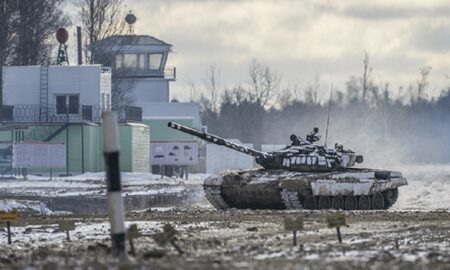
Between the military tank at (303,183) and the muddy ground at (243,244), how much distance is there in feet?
19.3

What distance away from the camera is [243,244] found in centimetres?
2011

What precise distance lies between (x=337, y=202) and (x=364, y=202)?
1238 millimetres

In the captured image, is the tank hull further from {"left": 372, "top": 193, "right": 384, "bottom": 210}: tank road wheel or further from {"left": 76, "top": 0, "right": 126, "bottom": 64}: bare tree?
{"left": 76, "top": 0, "right": 126, "bottom": 64}: bare tree

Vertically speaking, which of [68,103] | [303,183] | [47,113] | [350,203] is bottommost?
[350,203]

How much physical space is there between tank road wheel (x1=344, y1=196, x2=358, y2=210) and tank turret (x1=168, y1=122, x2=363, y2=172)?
1.48 m

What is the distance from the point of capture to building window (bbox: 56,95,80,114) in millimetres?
69125

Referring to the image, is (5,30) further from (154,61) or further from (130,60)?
(154,61)

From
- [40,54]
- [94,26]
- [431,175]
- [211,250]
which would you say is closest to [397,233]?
[211,250]

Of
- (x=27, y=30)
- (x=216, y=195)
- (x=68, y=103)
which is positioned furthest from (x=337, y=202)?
(x=27, y=30)

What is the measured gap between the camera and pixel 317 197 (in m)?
39.2

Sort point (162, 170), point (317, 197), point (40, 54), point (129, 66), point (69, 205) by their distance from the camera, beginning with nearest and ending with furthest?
1. point (317, 197)
2. point (69, 205)
3. point (162, 170)
4. point (40, 54)
5. point (129, 66)

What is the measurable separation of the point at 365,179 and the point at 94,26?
49.7m

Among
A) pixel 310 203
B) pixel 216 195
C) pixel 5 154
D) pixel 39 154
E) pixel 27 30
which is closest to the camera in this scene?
pixel 310 203

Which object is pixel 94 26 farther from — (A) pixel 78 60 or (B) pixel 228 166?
(B) pixel 228 166
